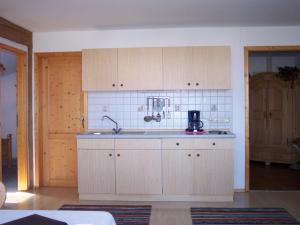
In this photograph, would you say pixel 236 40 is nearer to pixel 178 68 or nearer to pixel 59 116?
pixel 178 68

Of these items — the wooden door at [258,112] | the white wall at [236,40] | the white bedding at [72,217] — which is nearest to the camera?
the white bedding at [72,217]

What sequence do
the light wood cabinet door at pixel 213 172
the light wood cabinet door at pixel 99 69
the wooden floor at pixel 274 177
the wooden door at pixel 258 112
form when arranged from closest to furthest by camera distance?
the light wood cabinet door at pixel 213 172 → the light wood cabinet door at pixel 99 69 → the wooden floor at pixel 274 177 → the wooden door at pixel 258 112

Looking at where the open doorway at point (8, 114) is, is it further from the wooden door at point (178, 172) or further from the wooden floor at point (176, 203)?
the wooden door at point (178, 172)

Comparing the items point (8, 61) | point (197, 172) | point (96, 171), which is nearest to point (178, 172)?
point (197, 172)

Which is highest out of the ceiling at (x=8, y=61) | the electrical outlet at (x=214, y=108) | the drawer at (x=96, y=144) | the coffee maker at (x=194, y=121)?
the ceiling at (x=8, y=61)

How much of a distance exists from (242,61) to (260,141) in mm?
2879

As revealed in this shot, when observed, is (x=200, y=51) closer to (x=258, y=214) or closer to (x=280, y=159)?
(x=258, y=214)

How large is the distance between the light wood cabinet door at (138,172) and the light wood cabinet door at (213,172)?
0.50m

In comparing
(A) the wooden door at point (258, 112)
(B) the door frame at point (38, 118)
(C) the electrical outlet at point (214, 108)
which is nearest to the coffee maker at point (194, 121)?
(C) the electrical outlet at point (214, 108)

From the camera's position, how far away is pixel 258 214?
140 inches

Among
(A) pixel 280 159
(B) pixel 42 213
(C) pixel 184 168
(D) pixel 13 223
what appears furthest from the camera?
(A) pixel 280 159

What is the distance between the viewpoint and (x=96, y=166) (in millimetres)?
4148

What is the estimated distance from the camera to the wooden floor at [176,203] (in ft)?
11.5

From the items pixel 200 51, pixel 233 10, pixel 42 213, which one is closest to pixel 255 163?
pixel 200 51
